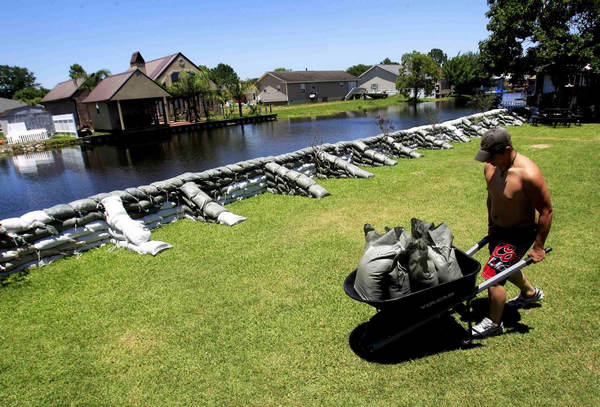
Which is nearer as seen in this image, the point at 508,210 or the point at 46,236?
the point at 508,210

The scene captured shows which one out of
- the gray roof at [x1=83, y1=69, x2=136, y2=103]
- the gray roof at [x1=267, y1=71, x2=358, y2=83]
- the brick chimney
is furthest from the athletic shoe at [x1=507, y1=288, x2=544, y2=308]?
the gray roof at [x1=267, y1=71, x2=358, y2=83]

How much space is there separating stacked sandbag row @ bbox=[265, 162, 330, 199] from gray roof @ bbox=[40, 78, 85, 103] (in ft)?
151

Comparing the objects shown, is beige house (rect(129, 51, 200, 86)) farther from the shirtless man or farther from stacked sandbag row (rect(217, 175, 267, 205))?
the shirtless man

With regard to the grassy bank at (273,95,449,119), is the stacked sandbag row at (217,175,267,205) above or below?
below

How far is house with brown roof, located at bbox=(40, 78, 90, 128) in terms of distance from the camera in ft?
153

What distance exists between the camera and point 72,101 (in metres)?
46.7

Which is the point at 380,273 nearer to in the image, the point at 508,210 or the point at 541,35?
the point at 508,210

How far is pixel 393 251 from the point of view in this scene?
3.38 m

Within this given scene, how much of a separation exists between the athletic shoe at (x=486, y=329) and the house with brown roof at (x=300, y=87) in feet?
229

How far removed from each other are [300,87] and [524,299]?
7132 cm

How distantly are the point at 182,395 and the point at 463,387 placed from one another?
255cm

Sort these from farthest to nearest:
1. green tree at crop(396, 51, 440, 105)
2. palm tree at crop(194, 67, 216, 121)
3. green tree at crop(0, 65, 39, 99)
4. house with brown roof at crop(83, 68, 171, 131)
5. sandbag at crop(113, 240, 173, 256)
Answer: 1. green tree at crop(0, 65, 39, 99)
2. green tree at crop(396, 51, 440, 105)
3. palm tree at crop(194, 67, 216, 121)
4. house with brown roof at crop(83, 68, 171, 131)
5. sandbag at crop(113, 240, 173, 256)

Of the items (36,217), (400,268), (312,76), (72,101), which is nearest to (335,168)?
(36,217)

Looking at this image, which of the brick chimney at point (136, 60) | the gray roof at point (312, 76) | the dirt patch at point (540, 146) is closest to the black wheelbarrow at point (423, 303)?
the dirt patch at point (540, 146)
